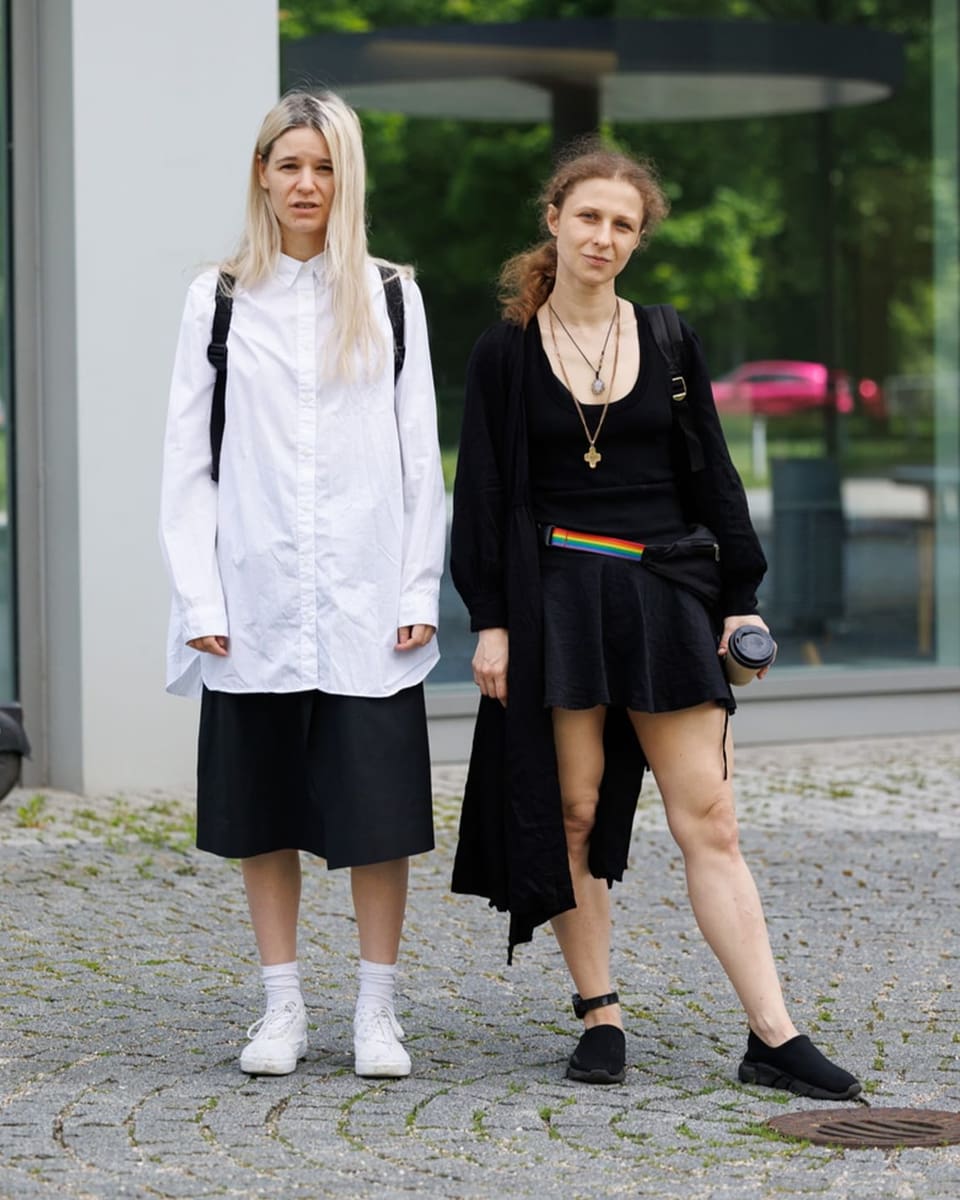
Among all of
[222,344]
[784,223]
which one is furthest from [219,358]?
[784,223]

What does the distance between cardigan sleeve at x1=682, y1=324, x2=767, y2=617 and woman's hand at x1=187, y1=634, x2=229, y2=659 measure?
105 cm

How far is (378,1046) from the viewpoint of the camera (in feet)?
15.0

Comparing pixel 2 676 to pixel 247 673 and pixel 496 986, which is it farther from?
pixel 247 673

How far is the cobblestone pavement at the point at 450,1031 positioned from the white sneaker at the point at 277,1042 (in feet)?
0.14

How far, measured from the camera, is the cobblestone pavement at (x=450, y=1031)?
3955mm

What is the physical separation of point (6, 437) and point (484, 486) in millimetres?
4535

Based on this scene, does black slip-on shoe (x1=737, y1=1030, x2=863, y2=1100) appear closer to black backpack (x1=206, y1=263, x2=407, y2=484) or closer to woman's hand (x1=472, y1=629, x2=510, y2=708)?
woman's hand (x1=472, y1=629, x2=510, y2=708)

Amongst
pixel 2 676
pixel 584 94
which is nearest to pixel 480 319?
pixel 584 94

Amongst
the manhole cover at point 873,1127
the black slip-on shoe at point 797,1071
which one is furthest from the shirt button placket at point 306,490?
the manhole cover at point 873,1127

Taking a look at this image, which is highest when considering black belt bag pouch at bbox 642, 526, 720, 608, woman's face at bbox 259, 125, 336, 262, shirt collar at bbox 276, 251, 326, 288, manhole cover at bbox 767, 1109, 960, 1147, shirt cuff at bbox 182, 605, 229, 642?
woman's face at bbox 259, 125, 336, 262

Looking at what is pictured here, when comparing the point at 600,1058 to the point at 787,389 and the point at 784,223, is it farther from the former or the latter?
the point at 784,223

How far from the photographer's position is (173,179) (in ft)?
27.2

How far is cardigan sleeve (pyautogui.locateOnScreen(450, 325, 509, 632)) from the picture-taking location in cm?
448

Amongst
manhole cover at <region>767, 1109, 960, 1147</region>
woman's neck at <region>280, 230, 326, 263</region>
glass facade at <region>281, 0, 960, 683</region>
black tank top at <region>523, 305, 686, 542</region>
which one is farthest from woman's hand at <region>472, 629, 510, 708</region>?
glass facade at <region>281, 0, 960, 683</region>
